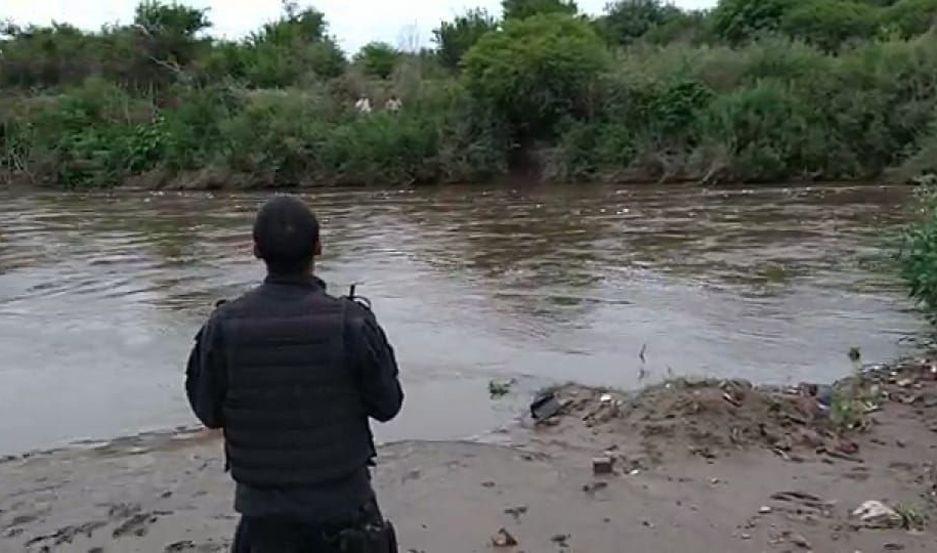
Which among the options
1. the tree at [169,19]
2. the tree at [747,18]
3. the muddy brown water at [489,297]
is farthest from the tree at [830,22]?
the tree at [169,19]

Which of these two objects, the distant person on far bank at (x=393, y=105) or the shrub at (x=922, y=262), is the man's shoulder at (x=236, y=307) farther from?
the distant person on far bank at (x=393, y=105)

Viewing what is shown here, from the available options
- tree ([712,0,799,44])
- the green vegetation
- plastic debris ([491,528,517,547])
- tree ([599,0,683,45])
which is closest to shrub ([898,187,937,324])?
plastic debris ([491,528,517,547])

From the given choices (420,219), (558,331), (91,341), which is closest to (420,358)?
(558,331)

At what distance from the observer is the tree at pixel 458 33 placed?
150 ft

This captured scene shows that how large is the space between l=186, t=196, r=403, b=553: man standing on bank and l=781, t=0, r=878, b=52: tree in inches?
1464

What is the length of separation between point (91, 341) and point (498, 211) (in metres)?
13.8

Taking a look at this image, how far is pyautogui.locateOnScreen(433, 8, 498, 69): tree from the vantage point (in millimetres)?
45844

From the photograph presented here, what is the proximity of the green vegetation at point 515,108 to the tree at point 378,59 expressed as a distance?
15cm

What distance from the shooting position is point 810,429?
686 cm

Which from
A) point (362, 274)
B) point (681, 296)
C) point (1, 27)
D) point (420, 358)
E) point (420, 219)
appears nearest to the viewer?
point (420, 358)

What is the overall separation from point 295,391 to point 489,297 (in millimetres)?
10156

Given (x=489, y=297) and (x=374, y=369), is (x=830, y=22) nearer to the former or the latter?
(x=489, y=297)

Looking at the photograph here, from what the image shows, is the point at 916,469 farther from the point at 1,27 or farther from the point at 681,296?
the point at 1,27

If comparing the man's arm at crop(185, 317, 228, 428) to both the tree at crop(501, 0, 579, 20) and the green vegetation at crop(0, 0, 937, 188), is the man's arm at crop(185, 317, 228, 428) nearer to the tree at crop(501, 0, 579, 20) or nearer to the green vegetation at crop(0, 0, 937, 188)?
the green vegetation at crop(0, 0, 937, 188)
